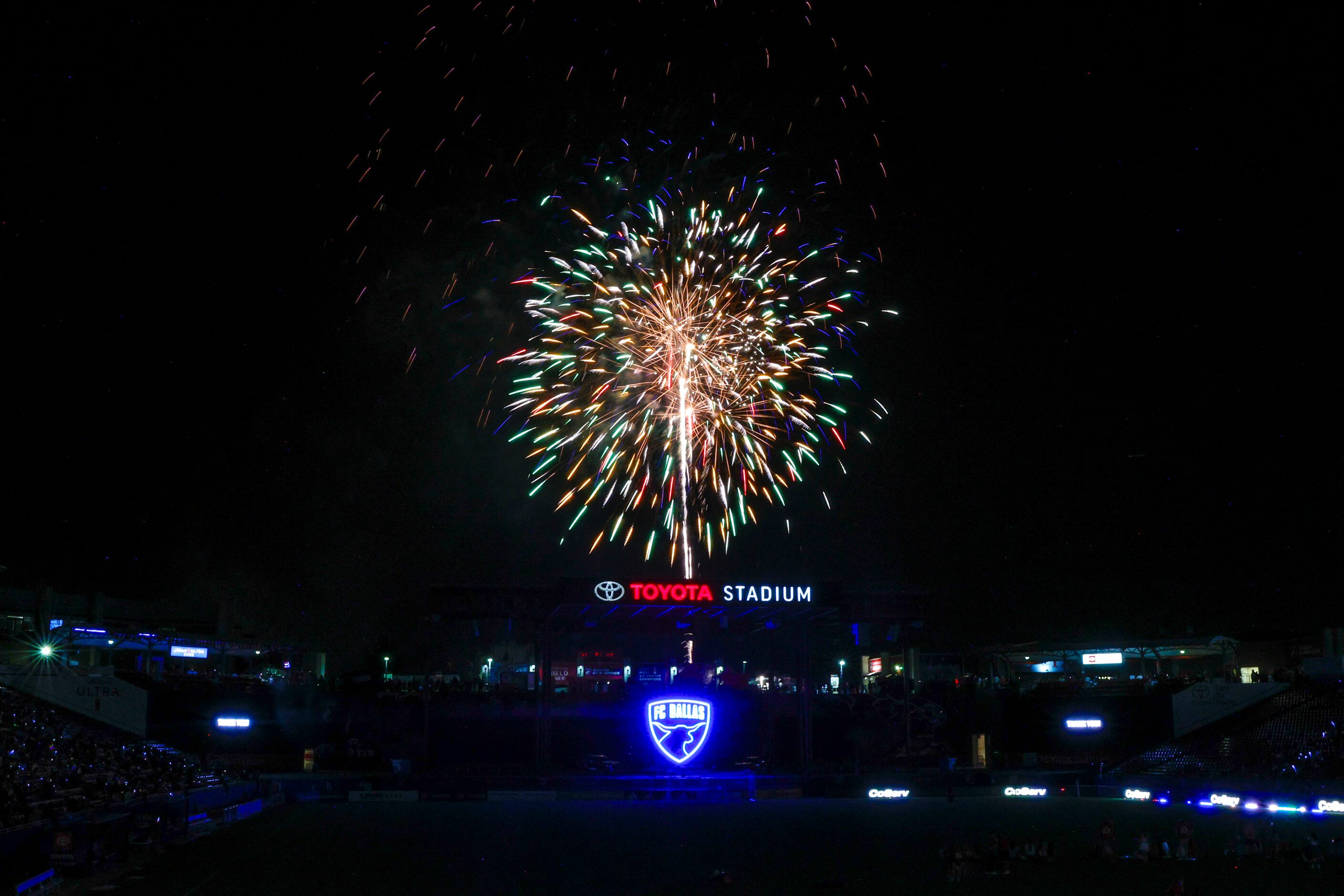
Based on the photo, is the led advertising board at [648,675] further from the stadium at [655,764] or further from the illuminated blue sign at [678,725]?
the illuminated blue sign at [678,725]

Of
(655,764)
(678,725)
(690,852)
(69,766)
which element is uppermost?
(678,725)

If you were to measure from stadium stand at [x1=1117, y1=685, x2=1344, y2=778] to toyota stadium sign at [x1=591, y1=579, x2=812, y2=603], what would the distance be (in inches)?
681

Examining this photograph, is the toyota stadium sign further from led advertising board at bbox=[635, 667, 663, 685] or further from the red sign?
led advertising board at bbox=[635, 667, 663, 685]

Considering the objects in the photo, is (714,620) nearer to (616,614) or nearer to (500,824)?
(616,614)

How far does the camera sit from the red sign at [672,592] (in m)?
42.6

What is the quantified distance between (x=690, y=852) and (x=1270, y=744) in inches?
1107

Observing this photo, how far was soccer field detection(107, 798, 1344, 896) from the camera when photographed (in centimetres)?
2302

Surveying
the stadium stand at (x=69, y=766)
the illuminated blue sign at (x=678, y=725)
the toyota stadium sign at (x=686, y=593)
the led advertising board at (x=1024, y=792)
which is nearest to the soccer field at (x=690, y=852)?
the led advertising board at (x=1024, y=792)

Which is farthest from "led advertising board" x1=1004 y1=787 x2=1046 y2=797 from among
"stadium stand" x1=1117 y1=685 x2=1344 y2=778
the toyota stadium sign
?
the toyota stadium sign

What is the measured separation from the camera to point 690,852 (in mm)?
27828

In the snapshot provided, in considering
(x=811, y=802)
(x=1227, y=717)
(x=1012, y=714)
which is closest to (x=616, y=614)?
(x=811, y=802)

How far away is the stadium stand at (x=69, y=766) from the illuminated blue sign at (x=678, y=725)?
670 inches

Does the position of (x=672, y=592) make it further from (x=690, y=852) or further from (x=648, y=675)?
(x=648, y=675)

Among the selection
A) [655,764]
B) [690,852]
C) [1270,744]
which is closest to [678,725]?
[655,764]
